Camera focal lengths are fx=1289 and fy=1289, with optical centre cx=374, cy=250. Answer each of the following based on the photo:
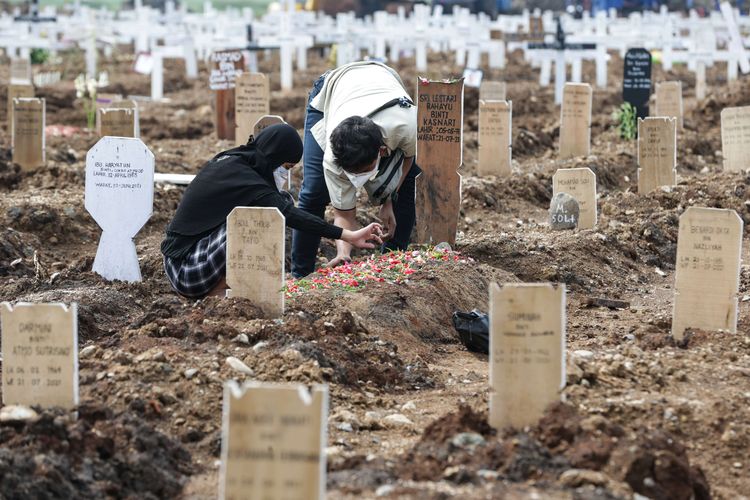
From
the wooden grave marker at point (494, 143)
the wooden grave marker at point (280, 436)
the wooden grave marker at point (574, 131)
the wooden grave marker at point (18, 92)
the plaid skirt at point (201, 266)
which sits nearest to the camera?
the wooden grave marker at point (280, 436)

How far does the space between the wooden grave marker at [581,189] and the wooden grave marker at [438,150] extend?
121 centimetres

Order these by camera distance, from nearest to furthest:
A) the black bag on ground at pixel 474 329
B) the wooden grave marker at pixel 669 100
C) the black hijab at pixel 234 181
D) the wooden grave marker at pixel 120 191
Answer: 1. the black bag on ground at pixel 474 329
2. the black hijab at pixel 234 181
3. the wooden grave marker at pixel 120 191
4. the wooden grave marker at pixel 669 100

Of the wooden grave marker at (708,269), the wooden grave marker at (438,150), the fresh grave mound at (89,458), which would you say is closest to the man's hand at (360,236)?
the wooden grave marker at (438,150)

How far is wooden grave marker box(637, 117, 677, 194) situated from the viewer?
11016 millimetres

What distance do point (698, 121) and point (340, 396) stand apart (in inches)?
499

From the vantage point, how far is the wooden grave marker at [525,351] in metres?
4.68

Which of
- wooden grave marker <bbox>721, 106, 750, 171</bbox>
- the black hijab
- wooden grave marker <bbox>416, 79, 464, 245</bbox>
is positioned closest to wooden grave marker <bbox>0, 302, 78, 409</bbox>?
the black hijab

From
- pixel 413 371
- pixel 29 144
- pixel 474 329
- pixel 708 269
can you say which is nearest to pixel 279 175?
pixel 474 329

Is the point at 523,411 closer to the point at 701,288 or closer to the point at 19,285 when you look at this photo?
the point at 701,288

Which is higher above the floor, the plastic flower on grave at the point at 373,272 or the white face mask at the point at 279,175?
the white face mask at the point at 279,175

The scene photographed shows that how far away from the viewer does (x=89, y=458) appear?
4.59m

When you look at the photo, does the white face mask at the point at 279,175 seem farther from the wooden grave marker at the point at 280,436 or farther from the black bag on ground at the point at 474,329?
the wooden grave marker at the point at 280,436

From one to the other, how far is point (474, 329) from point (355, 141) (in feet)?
4.35

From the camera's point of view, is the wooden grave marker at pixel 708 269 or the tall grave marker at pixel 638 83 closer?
the wooden grave marker at pixel 708 269
